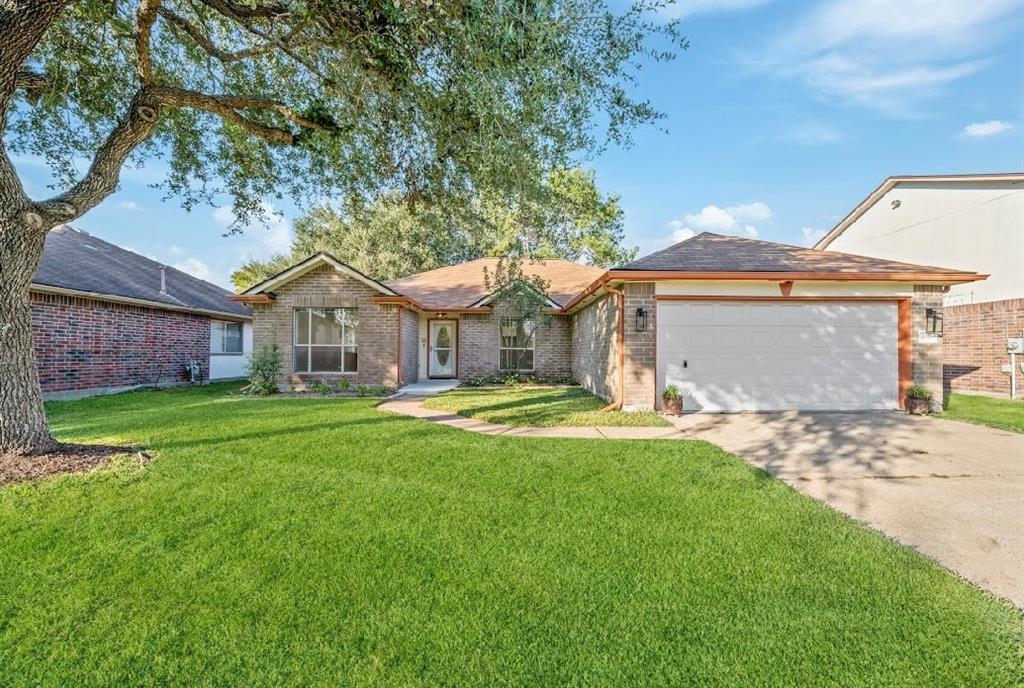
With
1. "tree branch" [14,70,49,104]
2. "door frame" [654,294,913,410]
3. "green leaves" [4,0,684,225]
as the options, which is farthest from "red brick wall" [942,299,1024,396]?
"tree branch" [14,70,49,104]

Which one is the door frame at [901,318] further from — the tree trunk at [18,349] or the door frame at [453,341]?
the door frame at [453,341]

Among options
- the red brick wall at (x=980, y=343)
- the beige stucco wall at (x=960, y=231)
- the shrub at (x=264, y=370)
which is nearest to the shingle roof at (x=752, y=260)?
the red brick wall at (x=980, y=343)

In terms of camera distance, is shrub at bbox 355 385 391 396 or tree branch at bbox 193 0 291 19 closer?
tree branch at bbox 193 0 291 19

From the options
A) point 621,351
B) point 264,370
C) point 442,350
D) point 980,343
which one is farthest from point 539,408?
point 980,343

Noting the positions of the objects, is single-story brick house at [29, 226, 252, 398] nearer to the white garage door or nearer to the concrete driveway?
the white garage door

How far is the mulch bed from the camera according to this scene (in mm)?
4566

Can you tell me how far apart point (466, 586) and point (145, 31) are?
25.0 feet

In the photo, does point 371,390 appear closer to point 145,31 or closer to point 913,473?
point 145,31

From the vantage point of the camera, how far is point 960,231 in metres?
Answer: 14.7

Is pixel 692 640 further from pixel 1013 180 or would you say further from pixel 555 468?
pixel 1013 180

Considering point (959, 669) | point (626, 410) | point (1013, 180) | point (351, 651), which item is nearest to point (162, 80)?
point (351, 651)

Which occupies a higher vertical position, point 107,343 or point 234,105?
point 234,105

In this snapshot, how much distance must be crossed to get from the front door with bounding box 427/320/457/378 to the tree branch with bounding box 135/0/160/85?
1160 centimetres

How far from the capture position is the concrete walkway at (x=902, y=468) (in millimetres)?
3475
